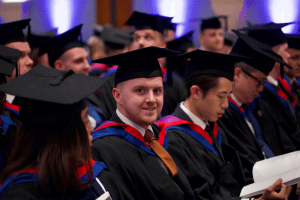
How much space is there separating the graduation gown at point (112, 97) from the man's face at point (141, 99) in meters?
1.81

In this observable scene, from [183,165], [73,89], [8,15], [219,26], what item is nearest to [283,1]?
[219,26]

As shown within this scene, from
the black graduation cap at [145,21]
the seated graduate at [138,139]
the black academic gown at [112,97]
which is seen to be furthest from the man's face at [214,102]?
the black graduation cap at [145,21]

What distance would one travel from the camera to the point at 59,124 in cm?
144

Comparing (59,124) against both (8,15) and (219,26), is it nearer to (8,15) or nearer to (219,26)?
(219,26)

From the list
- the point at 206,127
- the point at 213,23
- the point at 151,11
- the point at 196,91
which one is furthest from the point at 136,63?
the point at 151,11

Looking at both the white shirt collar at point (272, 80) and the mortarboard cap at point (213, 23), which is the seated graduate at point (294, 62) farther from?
the mortarboard cap at point (213, 23)

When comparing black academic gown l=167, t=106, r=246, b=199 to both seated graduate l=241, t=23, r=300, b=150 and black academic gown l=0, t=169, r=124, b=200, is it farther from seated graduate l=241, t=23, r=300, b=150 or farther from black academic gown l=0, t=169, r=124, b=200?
seated graduate l=241, t=23, r=300, b=150

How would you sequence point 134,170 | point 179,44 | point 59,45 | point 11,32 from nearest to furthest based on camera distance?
point 134,170 < point 11,32 < point 59,45 < point 179,44

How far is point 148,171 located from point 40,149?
818 millimetres

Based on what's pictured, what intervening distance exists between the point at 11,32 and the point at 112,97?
1.56 metres

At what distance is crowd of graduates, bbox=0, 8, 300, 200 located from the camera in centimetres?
143

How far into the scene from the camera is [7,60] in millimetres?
2119

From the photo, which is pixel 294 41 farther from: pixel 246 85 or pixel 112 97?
pixel 112 97

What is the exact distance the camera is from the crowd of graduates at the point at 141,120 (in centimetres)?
143
